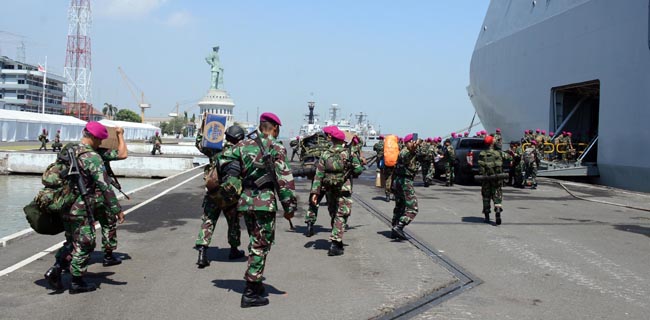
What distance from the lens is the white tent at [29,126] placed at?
147 feet

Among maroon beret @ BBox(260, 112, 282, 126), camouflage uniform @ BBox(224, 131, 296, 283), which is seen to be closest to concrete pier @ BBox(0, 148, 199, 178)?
maroon beret @ BBox(260, 112, 282, 126)

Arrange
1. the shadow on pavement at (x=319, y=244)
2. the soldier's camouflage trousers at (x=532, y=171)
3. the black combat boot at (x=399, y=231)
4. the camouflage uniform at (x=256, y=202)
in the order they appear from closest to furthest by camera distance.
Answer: the camouflage uniform at (x=256, y=202)
the shadow on pavement at (x=319, y=244)
the black combat boot at (x=399, y=231)
the soldier's camouflage trousers at (x=532, y=171)

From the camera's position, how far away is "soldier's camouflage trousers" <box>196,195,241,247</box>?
6547 millimetres

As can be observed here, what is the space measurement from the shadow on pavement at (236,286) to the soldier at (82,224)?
50.9 inches

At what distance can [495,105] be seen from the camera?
96.6 ft

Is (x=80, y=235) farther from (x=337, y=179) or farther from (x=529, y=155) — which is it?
(x=529, y=155)

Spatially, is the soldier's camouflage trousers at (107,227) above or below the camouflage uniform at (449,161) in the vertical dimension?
below

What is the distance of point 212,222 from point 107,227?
127cm

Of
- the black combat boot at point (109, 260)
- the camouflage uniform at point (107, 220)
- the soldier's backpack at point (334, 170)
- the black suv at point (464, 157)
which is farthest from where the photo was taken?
the black suv at point (464, 157)

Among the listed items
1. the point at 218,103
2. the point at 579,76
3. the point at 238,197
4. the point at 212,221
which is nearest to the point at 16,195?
the point at 212,221

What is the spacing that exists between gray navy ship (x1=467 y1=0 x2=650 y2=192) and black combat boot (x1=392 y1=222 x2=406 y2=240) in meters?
12.4

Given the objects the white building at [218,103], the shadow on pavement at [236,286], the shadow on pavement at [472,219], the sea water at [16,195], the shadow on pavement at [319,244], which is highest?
the white building at [218,103]

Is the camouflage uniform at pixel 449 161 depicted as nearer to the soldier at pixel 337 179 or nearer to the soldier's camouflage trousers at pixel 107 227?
the soldier at pixel 337 179

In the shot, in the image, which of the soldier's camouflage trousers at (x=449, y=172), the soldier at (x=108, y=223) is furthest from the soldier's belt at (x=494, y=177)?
the soldier's camouflage trousers at (x=449, y=172)
